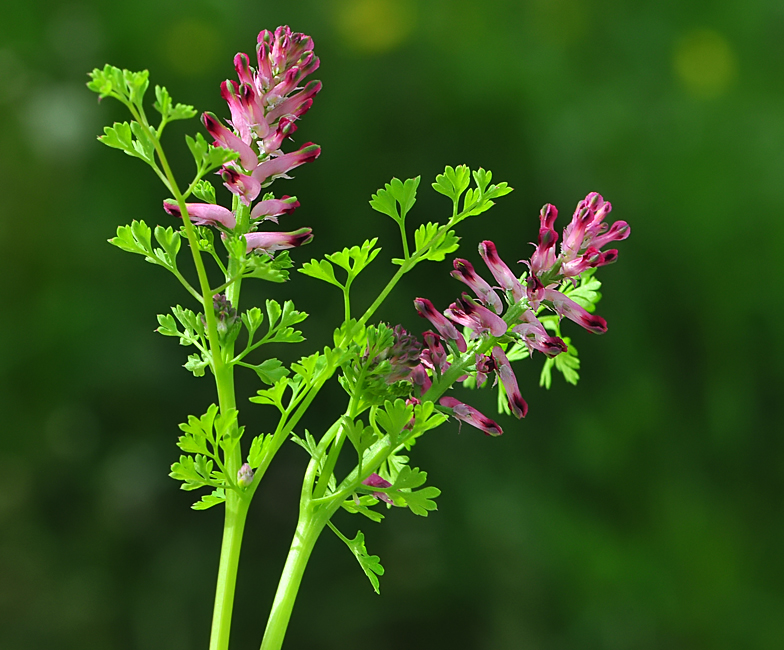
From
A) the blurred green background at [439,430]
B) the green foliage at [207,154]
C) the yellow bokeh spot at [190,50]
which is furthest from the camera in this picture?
the yellow bokeh spot at [190,50]

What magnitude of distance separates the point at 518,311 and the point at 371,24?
1.86m

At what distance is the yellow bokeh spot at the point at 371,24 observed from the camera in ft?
6.95

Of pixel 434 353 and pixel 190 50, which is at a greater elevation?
pixel 190 50

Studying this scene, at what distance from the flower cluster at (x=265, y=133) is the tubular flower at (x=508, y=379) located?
0.41ft

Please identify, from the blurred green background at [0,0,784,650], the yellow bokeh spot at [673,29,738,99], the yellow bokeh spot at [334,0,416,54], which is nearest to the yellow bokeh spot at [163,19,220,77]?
the blurred green background at [0,0,784,650]

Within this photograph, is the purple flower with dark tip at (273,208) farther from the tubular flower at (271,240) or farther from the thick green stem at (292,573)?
the thick green stem at (292,573)

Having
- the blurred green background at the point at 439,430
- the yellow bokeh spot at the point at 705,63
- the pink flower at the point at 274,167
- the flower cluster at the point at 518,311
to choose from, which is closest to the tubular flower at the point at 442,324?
the flower cluster at the point at 518,311

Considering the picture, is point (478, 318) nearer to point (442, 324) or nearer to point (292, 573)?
point (442, 324)

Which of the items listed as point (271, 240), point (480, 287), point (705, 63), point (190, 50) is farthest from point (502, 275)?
point (705, 63)

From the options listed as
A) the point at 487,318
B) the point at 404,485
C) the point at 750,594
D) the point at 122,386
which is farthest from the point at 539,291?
the point at 750,594

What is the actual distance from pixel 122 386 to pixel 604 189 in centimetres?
129

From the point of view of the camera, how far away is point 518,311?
0.44m

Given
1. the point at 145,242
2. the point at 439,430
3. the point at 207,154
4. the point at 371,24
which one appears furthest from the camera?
the point at 371,24

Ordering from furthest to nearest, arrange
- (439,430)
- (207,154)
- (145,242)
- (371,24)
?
(371,24) < (439,430) < (145,242) < (207,154)
